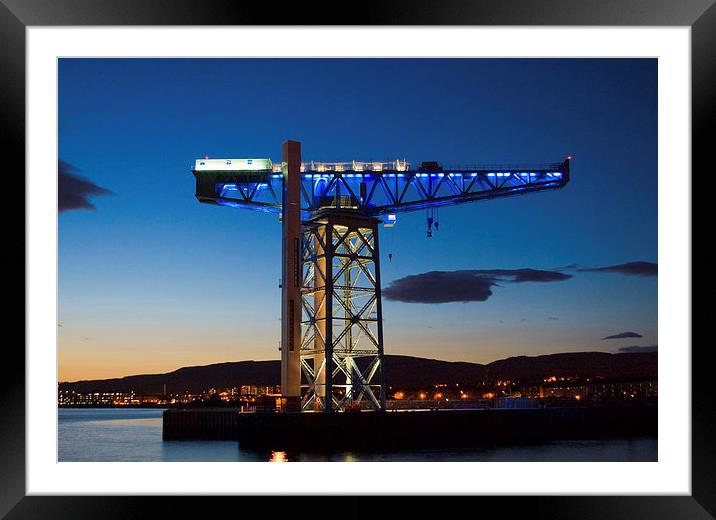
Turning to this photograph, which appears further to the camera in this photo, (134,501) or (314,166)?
(314,166)

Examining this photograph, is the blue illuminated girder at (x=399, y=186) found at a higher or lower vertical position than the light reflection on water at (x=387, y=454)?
higher

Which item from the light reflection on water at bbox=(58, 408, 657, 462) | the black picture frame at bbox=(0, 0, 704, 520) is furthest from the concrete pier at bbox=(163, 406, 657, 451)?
the black picture frame at bbox=(0, 0, 704, 520)
